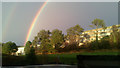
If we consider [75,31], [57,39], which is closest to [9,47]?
[57,39]

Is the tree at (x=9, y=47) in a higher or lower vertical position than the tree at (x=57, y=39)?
lower

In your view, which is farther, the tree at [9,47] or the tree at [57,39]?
the tree at [9,47]

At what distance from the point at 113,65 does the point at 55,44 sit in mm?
25145

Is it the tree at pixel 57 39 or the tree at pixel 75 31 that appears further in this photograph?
→ the tree at pixel 75 31

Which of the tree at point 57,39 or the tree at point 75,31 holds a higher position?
the tree at point 75,31

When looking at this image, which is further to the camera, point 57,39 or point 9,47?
point 9,47

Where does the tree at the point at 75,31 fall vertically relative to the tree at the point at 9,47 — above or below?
above

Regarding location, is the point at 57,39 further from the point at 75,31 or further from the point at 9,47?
the point at 9,47

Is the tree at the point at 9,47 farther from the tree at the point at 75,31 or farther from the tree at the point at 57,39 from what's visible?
the tree at the point at 75,31

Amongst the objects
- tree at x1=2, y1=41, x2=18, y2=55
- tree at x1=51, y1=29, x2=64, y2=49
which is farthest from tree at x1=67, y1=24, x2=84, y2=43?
tree at x1=2, y1=41, x2=18, y2=55

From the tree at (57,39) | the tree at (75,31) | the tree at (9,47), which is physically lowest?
the tree at (9,47)

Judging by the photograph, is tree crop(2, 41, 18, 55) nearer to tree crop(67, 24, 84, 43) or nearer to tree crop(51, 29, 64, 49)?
tree crop(51, 29, 64, 49)

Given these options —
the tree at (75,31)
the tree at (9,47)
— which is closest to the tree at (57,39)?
the tree at (75,31)

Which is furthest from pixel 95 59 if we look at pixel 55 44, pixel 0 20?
pixel 55 44
